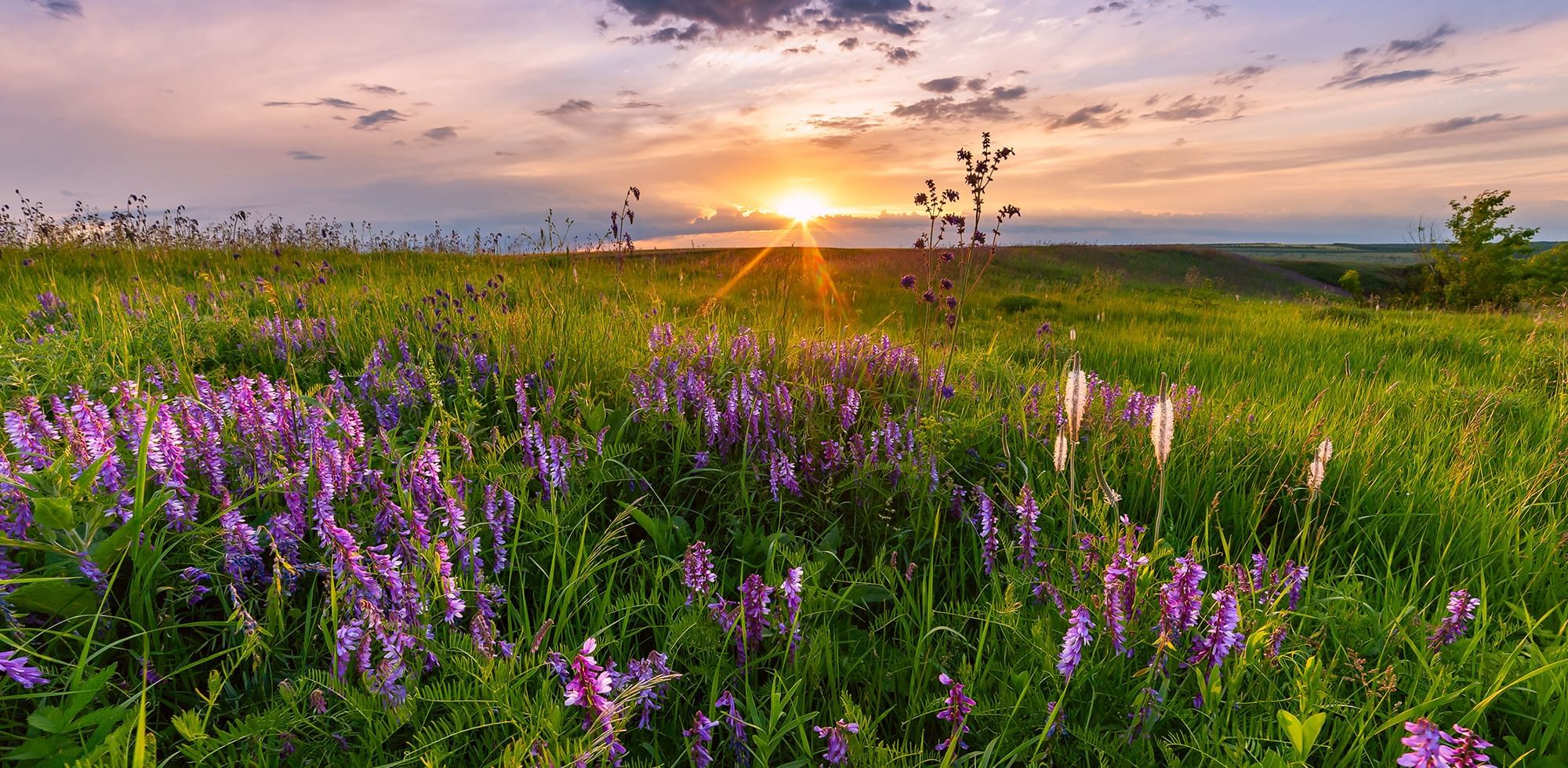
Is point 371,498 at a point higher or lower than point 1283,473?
higher

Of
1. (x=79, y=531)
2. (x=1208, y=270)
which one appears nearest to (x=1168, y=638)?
(x=79, y=531)

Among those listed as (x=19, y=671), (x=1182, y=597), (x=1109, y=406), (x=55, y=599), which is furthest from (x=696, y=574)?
(x=1109, y=406)

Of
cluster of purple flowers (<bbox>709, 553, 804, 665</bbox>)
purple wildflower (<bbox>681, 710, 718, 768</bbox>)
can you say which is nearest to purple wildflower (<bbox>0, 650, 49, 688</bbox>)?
purple wildflower (<bbox>681, 710, 718, 768</bbox>)

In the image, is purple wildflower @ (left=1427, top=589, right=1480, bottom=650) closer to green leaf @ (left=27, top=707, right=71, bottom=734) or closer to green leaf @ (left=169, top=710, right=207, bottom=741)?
green leaf @ (left=169, top=710, right=207, bottom=741)

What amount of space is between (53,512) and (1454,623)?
372 centimetres

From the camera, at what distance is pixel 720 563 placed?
251 centimetres

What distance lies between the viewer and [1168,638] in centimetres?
173

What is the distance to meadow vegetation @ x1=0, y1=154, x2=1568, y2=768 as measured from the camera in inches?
62.6

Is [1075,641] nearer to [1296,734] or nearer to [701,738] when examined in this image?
[1296,734]

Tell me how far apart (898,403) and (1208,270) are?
51.0m

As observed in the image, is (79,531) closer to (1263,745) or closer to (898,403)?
(1263,745)

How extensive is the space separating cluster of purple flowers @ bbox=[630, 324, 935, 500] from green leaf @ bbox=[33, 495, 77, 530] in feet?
6.20

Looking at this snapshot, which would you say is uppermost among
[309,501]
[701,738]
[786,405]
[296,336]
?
[296,336]

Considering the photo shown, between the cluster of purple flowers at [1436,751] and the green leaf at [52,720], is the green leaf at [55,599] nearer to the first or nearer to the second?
the green leaf at [52,720]
